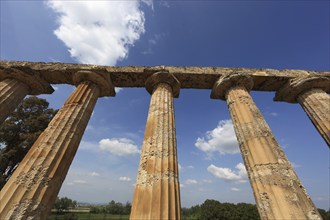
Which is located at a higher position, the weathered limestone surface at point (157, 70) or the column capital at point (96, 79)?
the weathered limestone surface at point (157, 70)

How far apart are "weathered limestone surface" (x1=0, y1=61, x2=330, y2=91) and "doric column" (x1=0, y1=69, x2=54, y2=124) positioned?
0.35 metres

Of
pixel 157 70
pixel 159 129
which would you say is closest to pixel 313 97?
pixel 157 70

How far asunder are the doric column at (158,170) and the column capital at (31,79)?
6679 millimetres

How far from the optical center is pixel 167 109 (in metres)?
8.34

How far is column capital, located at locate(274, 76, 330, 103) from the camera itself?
10109 millimetres

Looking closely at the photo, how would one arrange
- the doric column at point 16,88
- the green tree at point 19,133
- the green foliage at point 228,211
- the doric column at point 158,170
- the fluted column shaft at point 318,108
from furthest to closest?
the green foliage at point 228,211, the green tree at point 19,133, the doric column at point 16,88, the fluted column shaft at point 318,108, the doric column at point 158,170

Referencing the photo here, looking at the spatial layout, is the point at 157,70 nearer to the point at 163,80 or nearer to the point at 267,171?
the point at 163,80

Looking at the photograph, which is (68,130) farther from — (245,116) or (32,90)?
(245,116)

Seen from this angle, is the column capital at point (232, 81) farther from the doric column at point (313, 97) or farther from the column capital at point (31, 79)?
the column capital at point (31, 79)

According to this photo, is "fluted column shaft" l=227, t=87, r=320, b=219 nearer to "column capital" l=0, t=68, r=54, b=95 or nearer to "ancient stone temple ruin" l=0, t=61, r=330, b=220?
"ancient stone temple ruin" l=0, t=61, r=330, b=220

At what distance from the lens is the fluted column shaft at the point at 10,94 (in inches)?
351

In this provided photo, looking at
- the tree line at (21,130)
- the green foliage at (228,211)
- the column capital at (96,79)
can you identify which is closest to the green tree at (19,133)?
the tree line at (21,130)

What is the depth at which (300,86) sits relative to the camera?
10266 mm

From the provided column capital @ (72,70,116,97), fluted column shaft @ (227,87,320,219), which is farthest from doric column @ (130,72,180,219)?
column capital @ (72,70,116,97)
